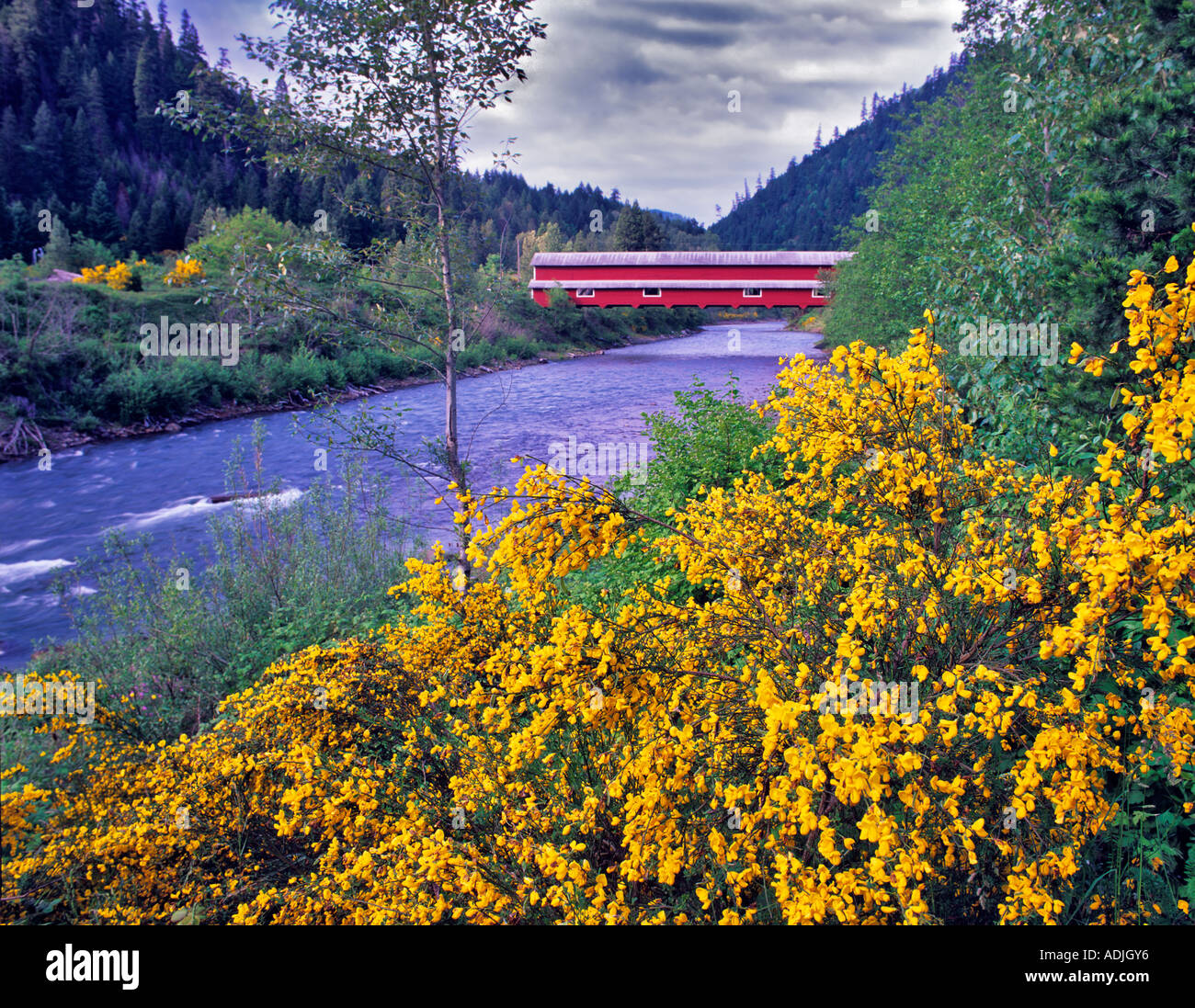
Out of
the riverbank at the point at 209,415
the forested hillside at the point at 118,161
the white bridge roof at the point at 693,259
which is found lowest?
the riverbank at the point at 209,415

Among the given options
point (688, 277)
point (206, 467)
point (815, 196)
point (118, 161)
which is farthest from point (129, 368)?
point (815, 196)

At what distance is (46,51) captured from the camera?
65.9m

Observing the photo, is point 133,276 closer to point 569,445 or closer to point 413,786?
point 569,445

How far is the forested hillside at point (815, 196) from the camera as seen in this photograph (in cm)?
8994

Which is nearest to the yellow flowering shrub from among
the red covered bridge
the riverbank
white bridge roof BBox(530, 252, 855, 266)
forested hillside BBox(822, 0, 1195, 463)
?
forested hillside BBox(822, 0, 1195, 463)

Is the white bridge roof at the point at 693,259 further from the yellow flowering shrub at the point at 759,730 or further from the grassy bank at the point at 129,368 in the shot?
the yellow flowering shrub at the point at 759,730

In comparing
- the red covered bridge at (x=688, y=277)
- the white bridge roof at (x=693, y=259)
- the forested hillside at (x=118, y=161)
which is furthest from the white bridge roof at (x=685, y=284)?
the forested hillside at (x=118, y=161)

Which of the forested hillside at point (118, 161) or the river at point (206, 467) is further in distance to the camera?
the forested hillside at point (118, 161)

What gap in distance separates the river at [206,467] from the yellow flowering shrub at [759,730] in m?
3.16

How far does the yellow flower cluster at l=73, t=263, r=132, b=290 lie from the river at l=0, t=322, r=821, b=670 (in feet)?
43.8

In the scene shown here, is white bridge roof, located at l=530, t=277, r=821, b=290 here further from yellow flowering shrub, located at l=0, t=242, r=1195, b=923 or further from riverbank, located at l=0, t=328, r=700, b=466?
yellow flowering shrub, located at l=0, t=242, r=1195, b=923

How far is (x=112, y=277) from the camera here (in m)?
28.5
